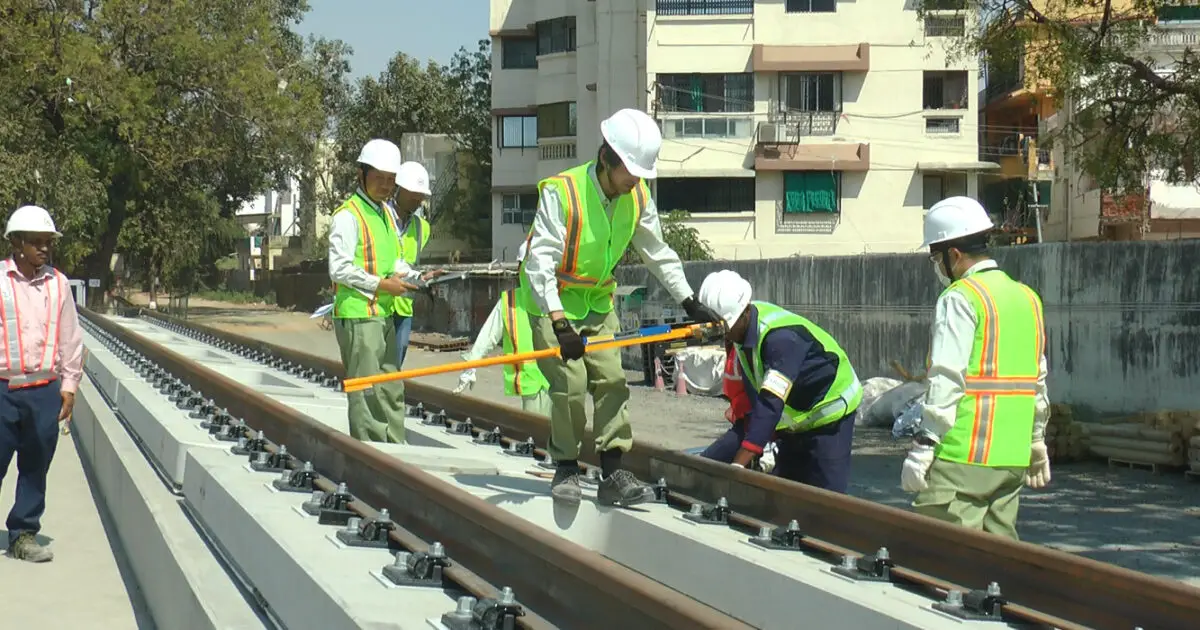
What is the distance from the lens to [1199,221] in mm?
43312

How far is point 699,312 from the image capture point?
23.4ft

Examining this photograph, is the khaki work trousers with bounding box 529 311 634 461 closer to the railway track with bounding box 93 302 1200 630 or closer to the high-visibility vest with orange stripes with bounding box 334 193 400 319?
the railway track with bounding box 93 302 1200 630

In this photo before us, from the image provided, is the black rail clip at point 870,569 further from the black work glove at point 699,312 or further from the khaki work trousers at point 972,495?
the black work glove at point 699,312

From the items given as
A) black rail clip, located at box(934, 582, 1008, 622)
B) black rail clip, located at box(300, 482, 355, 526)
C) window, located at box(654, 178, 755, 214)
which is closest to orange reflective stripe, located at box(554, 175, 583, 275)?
black rail clip, located at box(300, 482, 355, 526)

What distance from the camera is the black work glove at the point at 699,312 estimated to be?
7.13 metres

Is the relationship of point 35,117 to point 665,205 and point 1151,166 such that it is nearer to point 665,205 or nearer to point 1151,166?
point 665,205

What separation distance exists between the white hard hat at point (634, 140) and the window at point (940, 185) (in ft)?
145

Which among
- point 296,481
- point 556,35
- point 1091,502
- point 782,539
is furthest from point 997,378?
point 556,35

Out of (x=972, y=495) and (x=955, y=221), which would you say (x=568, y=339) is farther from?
(x=972, y=495)

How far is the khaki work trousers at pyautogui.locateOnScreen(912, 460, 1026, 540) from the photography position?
221 inches

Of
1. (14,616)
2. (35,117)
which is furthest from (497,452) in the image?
(35,117)

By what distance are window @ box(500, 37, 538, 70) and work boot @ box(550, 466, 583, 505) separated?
52.5 metres

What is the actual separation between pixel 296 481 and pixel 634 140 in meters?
2.34

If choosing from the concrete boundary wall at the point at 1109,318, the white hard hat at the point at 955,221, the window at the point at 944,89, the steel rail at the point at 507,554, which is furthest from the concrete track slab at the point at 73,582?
the window at the point at 944,89
